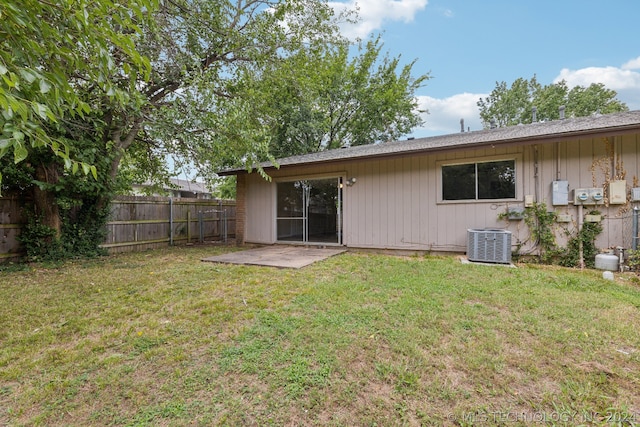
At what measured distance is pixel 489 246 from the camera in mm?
5629

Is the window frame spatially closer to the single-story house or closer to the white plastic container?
the single-story house

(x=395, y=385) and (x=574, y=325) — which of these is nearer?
(x=395, y=385)

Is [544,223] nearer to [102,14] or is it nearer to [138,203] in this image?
[102,14]

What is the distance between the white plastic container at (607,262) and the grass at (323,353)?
1199 mm

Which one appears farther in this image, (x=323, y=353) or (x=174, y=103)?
(x=174, y=103)

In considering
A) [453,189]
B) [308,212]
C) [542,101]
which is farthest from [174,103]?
[542,101]

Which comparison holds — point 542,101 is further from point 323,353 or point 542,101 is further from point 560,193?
point 323,353

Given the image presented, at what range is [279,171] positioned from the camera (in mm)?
8539

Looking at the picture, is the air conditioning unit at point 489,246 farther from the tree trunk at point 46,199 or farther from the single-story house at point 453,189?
the tree trunk at point 46,199

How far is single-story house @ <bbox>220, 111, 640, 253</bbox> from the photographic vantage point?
206 inches

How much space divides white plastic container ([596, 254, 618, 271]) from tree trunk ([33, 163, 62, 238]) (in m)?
11.0

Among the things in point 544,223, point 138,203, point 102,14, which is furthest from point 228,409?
point 138,203

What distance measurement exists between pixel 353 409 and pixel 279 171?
24.3 feet

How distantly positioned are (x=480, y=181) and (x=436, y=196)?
0.95 m
